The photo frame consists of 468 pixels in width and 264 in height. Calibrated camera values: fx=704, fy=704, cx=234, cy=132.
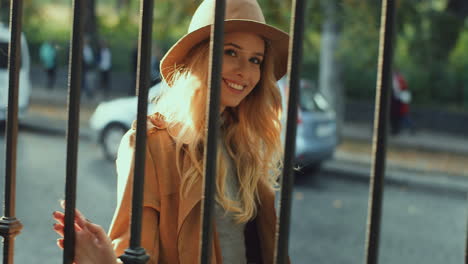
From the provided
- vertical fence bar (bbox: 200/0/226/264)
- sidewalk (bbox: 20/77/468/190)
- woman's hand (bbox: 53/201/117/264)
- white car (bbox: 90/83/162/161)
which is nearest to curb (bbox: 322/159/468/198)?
sidewalk (bbox: 20/77/468/190)

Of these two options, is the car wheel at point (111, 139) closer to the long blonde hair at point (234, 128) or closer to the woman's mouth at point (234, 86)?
the long blonde hair at point (234, 128)

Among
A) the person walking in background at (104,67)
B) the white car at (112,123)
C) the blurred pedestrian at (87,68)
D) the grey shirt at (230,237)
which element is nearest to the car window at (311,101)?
the white car at (112,123)

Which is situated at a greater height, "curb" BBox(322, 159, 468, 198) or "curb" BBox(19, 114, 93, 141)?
"curb" BBox(19, 114, 93, 141)

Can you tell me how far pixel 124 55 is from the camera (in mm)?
23328

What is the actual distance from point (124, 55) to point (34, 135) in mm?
10749

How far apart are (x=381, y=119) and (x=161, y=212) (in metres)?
0.73

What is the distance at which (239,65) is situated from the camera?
1989mm

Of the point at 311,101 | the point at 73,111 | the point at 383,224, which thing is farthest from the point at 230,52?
the point at 311,101

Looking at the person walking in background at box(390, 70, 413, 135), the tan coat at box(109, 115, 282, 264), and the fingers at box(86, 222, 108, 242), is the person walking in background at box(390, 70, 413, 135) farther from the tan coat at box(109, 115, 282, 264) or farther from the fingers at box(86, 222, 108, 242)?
the fingers at box(86, 222, 108, 242)

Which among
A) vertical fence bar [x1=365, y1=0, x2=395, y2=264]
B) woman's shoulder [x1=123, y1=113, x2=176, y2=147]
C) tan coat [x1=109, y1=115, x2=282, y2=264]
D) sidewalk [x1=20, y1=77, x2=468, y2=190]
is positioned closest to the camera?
vertical fence bar [x1=365, y1=0, x2=395, y2=264]

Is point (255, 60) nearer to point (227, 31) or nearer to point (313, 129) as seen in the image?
point (227, 31)

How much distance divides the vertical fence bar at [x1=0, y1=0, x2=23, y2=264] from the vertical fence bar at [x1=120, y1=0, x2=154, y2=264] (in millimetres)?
270

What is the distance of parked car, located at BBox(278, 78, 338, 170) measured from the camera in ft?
31.8

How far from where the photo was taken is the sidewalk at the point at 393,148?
1105cm
